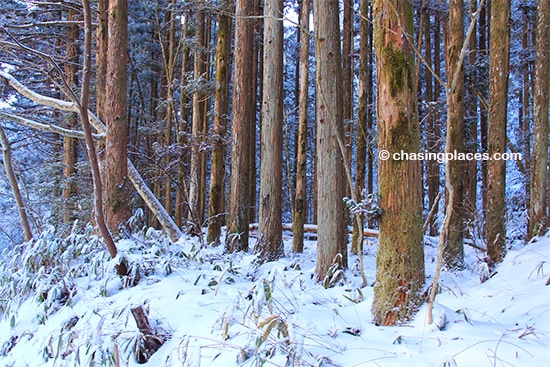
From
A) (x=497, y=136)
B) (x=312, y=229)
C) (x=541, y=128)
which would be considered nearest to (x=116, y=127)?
(x=497, y=136)

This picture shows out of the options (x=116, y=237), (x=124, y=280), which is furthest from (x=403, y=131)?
(x=116, y=237)

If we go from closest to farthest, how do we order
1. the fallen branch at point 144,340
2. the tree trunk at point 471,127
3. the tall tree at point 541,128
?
1. the fallen branch at point 144,340
2. the tall tree at point 541,128
3. the tree trunk at point 471,127

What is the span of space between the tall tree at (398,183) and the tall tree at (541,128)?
548 cm

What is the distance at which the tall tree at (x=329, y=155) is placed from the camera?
514 cm

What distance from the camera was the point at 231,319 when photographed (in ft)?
8.95

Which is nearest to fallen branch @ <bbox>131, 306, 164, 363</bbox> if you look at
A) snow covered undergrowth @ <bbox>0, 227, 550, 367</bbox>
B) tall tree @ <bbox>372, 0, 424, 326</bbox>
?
snow covered undergrowth @ <bbox>0, 227, 550, 367</bbox>

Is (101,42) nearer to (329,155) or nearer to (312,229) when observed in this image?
(329,155)

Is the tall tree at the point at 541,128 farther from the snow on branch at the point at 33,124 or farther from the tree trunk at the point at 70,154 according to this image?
the tree trunk at the point at 70,154

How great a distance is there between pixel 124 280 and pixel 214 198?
4286 mm

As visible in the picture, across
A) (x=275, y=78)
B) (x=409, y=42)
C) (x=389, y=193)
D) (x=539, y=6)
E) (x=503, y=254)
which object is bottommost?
(x=503, y=254)

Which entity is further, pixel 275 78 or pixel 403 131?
pixel 275 78

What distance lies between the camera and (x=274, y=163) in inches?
273

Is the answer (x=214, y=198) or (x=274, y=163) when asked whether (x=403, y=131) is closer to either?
(x=274, y=163)

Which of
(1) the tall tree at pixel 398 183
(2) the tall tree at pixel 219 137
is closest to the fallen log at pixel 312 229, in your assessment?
Answer: (2) the tall tree at pixel 219 137
